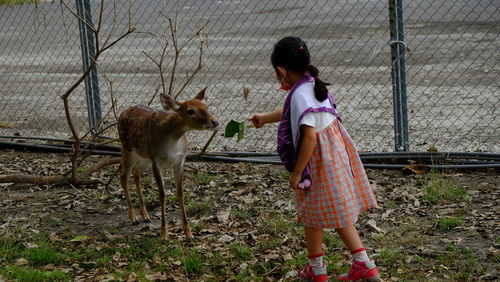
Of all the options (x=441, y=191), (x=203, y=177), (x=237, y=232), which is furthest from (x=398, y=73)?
(x=237, y=232)

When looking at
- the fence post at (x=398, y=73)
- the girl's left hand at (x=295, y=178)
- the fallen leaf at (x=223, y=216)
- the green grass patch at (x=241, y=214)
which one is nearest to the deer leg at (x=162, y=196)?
the fallen leaf at (x=223, y=216)

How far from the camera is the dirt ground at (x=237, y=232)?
5.54m

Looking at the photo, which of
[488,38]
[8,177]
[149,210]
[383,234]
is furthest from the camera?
[488,38]

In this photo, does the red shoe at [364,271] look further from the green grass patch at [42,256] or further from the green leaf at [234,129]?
the green grass patch at [42,256]

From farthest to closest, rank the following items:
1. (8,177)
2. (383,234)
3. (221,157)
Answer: (221,157), (8,177), (383,234)

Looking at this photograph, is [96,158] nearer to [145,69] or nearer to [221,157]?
[221,157]

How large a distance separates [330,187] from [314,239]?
383mm

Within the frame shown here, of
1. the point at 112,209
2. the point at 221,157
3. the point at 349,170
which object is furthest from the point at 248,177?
the point at 349,170

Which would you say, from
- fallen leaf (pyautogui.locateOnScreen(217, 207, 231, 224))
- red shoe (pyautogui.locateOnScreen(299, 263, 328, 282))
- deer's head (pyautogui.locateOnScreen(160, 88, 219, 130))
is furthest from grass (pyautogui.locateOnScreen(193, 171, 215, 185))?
red shoe (pyautogui.locateOnScreen(299, 263, 328, 282))

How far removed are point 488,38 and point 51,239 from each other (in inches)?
346

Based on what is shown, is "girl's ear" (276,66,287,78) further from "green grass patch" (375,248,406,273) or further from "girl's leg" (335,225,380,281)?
"green grass patch" (375,248,406,273)

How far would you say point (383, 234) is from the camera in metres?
6.12

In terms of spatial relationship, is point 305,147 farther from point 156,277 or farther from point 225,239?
point 225,239

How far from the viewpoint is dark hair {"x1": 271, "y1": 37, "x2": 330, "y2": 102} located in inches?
193
